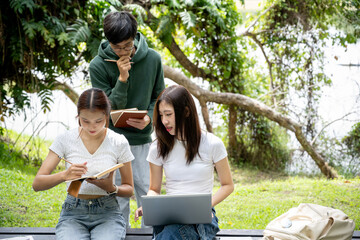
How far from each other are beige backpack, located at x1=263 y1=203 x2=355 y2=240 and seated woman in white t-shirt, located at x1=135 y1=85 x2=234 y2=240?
Answer: 0.36 m

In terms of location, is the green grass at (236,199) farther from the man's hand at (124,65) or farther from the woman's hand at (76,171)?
the woman's hand at (76,171)

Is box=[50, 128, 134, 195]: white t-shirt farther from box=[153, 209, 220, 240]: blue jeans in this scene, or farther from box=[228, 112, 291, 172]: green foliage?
box=[228, 112, 291, 172]: green foliage

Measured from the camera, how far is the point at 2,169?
16.8 feet

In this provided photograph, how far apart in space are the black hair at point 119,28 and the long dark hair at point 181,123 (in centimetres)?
45

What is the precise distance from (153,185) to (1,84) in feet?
13.1

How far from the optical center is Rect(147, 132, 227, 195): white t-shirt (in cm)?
240

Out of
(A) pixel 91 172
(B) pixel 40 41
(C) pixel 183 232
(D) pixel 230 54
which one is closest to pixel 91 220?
(A) pixel 91 172

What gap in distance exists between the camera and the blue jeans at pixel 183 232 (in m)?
2.21

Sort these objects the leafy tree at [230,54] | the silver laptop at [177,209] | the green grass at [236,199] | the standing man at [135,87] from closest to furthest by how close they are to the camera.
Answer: the silver laptop at [177,209] < the standing man at [135,87] < the green grass at [236,199] < the leafy tree at [230,54]

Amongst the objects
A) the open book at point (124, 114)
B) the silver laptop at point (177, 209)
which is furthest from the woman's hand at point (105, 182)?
the open book at point (124, 114)

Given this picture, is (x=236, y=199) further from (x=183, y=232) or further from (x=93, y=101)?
(x=93, y=101)

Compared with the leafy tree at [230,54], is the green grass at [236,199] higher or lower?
lower

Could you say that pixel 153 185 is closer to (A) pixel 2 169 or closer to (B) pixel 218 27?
(A) pixel 2 169

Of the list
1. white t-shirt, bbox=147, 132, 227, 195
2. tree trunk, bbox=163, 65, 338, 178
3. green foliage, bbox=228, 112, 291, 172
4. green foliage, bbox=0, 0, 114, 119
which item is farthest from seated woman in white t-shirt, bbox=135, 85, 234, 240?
green foliage, bbox=228, 112, 291, 172
